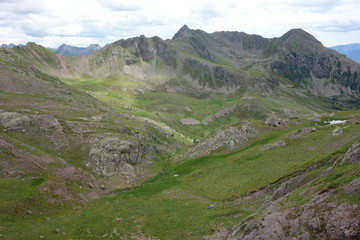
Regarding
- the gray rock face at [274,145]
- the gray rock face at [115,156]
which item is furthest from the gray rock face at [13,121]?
the gray rock face at [274,145]

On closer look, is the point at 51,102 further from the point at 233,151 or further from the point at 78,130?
the point at 233,151

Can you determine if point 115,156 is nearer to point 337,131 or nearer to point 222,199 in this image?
point 222,199

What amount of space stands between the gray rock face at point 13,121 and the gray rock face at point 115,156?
2399 centimetres

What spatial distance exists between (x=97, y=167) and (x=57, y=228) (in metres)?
33.9

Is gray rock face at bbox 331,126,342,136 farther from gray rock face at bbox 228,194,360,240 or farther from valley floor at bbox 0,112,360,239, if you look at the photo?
gray rock face at bbox 228,194,360,240

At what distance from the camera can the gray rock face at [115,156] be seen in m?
81.7

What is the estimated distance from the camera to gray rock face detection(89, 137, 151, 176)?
3216 inches

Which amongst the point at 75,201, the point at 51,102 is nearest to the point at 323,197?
the point at 75,201

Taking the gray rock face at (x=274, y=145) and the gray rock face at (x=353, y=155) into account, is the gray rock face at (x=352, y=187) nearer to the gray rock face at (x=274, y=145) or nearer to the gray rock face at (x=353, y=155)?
the gray rock face at (x=353, y=155)

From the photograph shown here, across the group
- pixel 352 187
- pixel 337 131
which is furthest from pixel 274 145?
pixel 352 187

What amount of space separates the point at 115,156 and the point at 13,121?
3579 centimetres

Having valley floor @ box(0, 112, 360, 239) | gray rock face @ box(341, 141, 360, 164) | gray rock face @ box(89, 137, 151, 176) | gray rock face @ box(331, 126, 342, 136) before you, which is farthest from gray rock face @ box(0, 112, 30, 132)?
gray rock face @ box(331, 126, 342, 136)

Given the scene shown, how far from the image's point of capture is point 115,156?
276ft

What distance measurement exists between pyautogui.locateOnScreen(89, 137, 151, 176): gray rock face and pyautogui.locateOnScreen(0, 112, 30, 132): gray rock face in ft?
78.7
